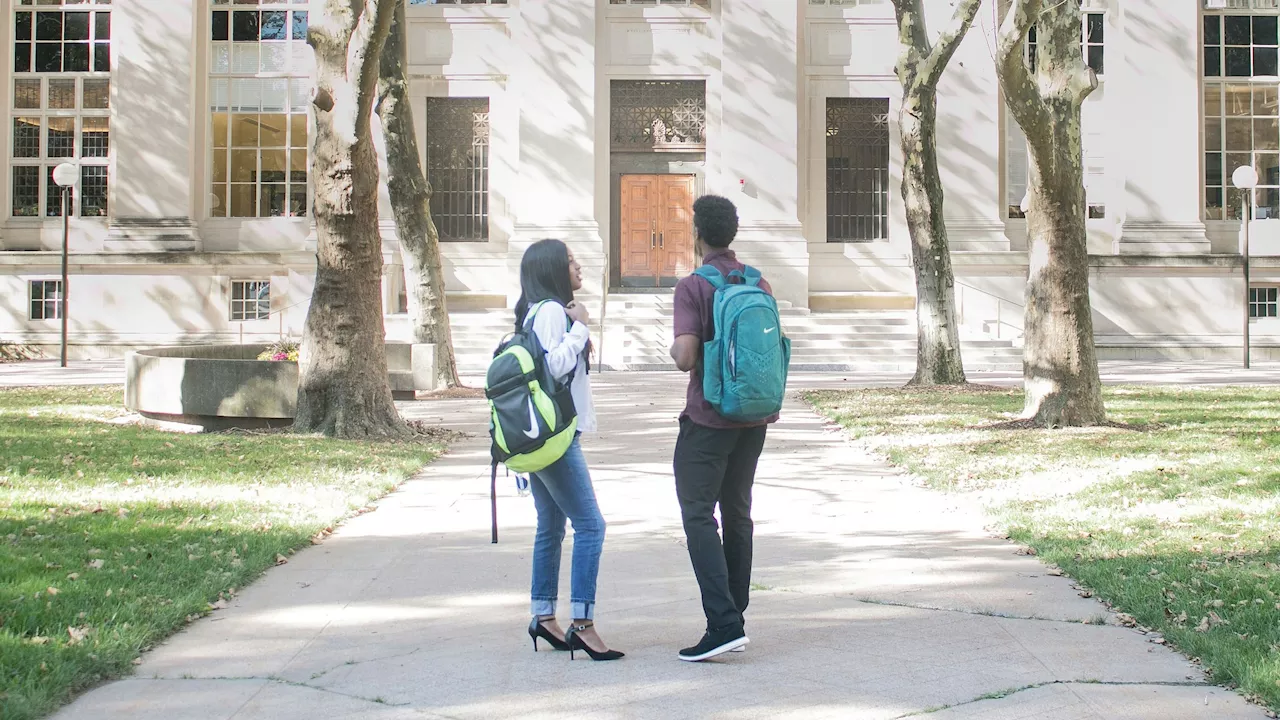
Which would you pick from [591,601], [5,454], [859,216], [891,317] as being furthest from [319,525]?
[859,216]

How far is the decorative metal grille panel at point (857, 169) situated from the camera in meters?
30.2

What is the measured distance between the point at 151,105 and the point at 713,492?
88.7 ft

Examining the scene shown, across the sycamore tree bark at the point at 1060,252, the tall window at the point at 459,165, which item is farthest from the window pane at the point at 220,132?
the sycamore tree bark at the point at 1060,252

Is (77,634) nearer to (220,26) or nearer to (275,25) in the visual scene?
(275,25)

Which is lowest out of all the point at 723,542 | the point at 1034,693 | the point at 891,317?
the point at 1034,693

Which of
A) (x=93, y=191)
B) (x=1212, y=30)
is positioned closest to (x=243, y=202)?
(x=93, y=191)

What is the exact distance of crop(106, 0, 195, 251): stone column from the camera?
29266 mm

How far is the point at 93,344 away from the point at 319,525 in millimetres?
22071

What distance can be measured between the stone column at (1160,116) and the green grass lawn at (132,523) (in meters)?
21.4

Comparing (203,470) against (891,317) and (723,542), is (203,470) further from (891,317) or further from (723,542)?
A: (891,317)

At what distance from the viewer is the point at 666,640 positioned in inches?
220

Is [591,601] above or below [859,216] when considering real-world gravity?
below

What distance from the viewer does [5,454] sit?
35.7 feet

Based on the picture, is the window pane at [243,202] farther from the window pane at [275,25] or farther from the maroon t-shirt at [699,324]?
the maroon t-shirt at [699,324]
